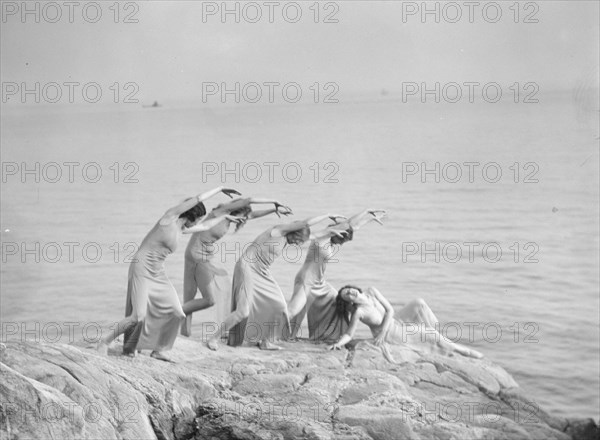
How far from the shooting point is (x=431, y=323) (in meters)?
12.8

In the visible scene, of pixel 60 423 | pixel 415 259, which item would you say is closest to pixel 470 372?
pixel 415 259

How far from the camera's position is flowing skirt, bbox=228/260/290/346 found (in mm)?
11961

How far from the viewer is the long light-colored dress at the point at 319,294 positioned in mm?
12344

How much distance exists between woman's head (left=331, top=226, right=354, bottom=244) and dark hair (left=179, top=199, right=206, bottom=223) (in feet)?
5.01

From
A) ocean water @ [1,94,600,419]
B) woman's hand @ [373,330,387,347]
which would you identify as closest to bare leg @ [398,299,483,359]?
ocean water @ [1,94,600,419]

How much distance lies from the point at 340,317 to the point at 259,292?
3.15ft

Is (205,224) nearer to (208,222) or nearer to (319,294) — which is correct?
(208,222)

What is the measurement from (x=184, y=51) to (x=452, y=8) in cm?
290

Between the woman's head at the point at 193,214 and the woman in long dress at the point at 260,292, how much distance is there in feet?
2.52

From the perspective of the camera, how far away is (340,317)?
12.5 metres

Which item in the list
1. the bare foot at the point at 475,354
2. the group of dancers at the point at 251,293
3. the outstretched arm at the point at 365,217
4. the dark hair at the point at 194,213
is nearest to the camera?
the group of dancers at the point at 251,293

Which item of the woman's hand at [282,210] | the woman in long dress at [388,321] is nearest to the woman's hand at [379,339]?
the woman in long dress at [388,321]

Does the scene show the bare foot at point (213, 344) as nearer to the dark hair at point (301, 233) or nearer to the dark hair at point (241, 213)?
the dark hair at point (241, 213)

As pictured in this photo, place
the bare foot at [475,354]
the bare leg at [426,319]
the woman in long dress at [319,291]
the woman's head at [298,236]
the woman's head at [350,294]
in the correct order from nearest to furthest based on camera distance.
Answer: the woman's head at [298,236] → the woman's head at [350,294] → the woman in long dress at [319,291] → the bare leg at [426,319] → the bare foot at [475,354]
